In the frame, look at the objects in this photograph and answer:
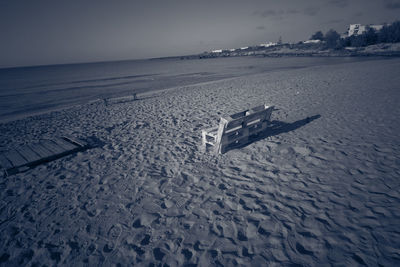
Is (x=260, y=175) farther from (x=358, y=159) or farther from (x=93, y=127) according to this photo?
(x=93, y=127)

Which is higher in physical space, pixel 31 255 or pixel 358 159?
pixel 358 159

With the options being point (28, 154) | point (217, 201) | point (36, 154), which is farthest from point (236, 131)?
point (28, 154)

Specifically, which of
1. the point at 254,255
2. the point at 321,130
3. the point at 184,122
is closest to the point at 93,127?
the point at 184,122

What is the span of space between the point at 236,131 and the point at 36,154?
6.69m

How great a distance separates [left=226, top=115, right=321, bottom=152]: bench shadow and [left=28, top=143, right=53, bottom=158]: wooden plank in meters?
6.03

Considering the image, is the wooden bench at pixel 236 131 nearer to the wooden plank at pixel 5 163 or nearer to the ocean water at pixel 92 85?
the wooden plank at pixel 5 163

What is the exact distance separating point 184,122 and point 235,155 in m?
3.95

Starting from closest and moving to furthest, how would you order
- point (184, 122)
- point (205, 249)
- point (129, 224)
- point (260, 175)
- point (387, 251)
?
point (387, 251)
point (205, 249)
point (129, 224)
point (260, 175)
point (184, 122)

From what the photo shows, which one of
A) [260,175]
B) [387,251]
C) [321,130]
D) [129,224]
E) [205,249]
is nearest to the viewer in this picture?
[387,251]

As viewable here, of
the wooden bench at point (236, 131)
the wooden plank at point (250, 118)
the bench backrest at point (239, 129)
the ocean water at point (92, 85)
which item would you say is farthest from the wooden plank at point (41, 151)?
the ocean water at point (92, 85)

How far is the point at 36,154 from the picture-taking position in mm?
6699

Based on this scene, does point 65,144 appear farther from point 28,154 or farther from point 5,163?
point 5,163

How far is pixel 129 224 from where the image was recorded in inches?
151

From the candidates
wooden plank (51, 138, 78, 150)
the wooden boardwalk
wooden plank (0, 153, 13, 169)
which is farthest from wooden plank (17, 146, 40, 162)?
wooden plank (51, 138, 78, 150)
